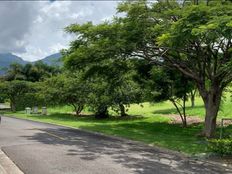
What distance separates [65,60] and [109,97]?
13.1m

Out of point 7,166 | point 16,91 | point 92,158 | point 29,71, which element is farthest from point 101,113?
point 29,71

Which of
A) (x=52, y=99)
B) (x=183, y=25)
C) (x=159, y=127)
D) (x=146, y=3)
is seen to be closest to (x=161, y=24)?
(x=146, y=3)

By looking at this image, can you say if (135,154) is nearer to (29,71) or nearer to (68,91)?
(68,91)

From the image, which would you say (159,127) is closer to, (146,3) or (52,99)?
(146,3)

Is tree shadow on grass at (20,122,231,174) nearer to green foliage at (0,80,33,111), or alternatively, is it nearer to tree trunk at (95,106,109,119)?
tree trunk at (95,106,109,119)

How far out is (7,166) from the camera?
491 inches

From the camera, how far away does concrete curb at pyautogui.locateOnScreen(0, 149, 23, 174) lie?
1155 cm

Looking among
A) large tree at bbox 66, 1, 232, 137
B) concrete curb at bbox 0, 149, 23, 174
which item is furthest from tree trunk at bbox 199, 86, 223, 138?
concrete curb at bbox 0, 149, 23, 174

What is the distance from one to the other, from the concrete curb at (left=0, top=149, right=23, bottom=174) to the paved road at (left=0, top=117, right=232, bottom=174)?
8.0 inches

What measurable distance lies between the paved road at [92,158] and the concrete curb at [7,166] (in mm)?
202

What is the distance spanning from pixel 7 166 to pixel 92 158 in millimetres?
3041

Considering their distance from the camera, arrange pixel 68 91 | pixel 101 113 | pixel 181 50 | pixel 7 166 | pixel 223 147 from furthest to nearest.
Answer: pixel 68 91, pixel 101 113, pixel 181 50, pixel 223 147, pixel 7 166

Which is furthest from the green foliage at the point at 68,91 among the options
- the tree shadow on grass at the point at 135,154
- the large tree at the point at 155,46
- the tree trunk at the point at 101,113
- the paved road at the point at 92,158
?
the paved road at the point at 92,158

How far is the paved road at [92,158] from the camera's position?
488 inches
